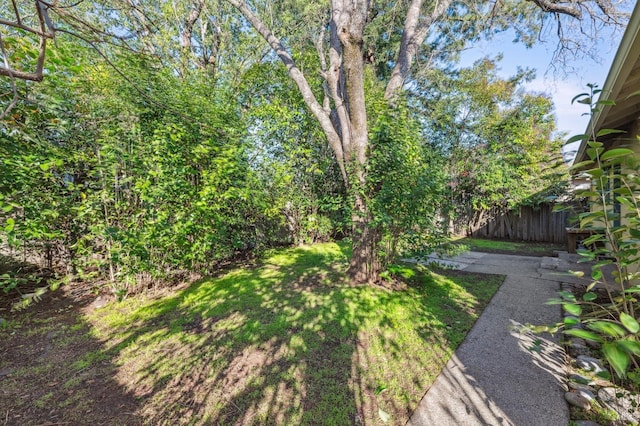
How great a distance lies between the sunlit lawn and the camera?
1.99 metres

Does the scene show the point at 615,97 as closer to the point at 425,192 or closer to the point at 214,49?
the point at 425,192

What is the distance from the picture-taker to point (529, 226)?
9781 mm

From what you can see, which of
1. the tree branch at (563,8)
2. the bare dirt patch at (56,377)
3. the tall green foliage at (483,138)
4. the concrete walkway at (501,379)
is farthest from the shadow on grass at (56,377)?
the tall green foliage at (483,138)

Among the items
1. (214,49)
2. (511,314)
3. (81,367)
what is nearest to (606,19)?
(511,314)

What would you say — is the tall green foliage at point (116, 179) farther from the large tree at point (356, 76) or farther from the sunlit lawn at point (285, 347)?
the large tree at point (356, 76)

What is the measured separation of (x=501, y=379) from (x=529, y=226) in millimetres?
9983

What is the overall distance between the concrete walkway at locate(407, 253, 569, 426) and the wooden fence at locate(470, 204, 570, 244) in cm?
778

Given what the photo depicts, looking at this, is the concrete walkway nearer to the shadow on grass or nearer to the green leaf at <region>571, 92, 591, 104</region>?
the green leaf at <region>571, 92, 591, 104</region>

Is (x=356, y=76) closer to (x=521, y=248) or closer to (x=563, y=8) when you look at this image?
(x=563, y=8)

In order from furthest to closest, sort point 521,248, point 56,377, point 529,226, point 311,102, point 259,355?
point 529,226 → point 521,248 → point 311,102 → point 259,355 → point 56,377

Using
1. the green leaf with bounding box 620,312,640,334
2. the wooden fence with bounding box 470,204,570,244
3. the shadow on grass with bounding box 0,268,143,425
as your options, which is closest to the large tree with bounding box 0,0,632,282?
the green leaf with bounding box 620,312,640,334

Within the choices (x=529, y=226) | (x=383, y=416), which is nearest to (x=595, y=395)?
(x=383, y=416)

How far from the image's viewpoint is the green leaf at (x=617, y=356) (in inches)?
34.0

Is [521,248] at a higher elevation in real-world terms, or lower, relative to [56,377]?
higher
